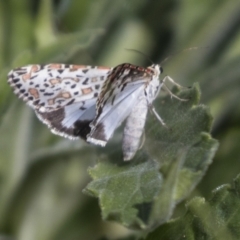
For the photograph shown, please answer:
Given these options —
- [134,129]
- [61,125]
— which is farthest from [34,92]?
[134,129]

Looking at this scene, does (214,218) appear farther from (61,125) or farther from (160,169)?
(61,125)

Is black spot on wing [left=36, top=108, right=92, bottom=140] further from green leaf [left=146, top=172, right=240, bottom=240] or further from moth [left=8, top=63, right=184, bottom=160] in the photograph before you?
green leaf [left=146, top=172, right=240, bottom=240]

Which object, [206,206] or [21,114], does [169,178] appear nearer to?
[206,206]

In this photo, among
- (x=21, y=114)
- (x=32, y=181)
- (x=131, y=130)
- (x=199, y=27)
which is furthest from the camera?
(x=199, y=27)

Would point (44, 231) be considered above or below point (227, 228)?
below

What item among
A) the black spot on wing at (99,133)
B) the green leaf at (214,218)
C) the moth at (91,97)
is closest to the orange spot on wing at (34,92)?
the moth at (91,97)

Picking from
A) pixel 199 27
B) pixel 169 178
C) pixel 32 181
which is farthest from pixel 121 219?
pixel 199 27

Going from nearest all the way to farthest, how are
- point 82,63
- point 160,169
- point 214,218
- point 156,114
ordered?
point 160,169, point 214,218, point 156,114, point 82,63
